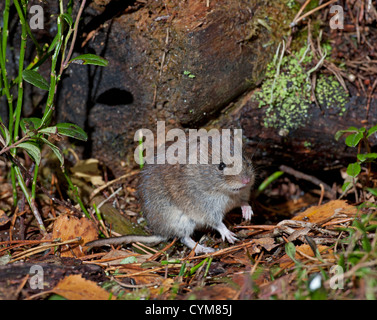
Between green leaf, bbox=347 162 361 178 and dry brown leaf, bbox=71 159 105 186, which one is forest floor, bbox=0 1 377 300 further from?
green leaf, bbox=347 162 361 178

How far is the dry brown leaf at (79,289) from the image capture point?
250 cm

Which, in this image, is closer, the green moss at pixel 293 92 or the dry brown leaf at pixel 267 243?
the dry brown leaf at pixel 267 243

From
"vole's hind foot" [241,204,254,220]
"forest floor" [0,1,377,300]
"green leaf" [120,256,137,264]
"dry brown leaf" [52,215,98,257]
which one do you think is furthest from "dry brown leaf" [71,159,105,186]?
"vole's hind foot" [241,204,254,220]

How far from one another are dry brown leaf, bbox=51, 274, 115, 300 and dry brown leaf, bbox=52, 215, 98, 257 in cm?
79

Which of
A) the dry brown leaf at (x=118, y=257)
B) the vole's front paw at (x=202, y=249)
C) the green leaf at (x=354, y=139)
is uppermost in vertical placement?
the green leaf at (x=354, y=139)

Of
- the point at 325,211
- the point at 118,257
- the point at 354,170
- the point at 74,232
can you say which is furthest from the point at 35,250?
the point at 354,170

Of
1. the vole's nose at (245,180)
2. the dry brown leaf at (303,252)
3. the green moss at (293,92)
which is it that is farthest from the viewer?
the green moss at (293,92)

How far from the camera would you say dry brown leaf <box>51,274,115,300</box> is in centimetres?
250

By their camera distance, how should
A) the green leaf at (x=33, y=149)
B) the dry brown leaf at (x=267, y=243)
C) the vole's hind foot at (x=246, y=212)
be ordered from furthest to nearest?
the vole's hind foot at (x=246, y=212) → the dry brown leaf at (x=267, y=243) → the green leaf at (x=33, y=149)

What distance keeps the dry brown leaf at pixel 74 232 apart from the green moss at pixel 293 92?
1.94 meters

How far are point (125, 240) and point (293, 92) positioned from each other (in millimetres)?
2132

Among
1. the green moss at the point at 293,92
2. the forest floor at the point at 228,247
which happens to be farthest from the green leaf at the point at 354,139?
the green moss at the point at 293,92

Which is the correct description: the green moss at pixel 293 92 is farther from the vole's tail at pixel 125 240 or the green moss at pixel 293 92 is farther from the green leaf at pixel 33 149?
the green leaf at pixel 33 149
